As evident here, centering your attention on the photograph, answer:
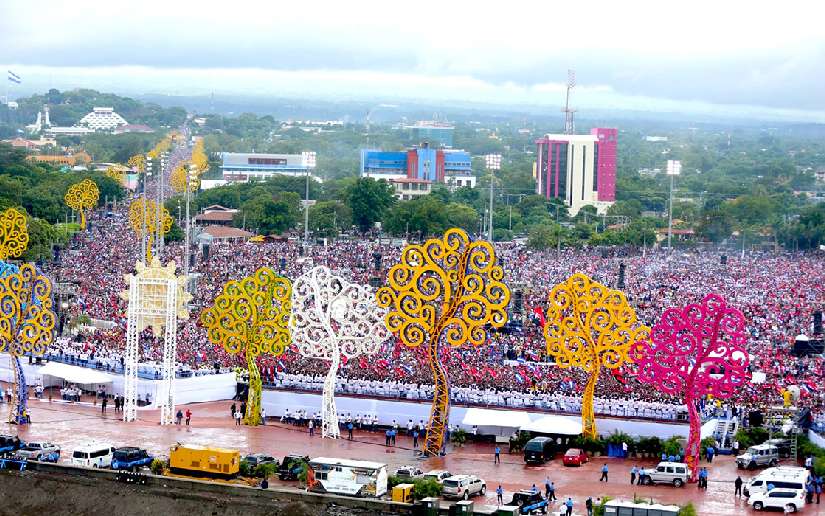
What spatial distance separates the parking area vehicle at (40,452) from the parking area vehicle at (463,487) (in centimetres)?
822

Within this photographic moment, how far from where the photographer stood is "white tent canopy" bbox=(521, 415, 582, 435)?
1205 inches

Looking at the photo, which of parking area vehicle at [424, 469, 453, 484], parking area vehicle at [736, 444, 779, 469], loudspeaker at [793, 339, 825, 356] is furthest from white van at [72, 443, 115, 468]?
loudspeaker at [793, 339, 825, 356]

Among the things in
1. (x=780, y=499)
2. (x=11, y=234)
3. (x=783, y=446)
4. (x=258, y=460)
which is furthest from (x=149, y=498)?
(x=11, y=234)

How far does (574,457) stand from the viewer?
29406mm

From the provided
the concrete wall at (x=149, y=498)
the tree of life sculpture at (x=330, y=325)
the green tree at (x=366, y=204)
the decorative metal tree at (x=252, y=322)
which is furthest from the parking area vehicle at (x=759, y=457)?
the green tree at (x=366, y=204)

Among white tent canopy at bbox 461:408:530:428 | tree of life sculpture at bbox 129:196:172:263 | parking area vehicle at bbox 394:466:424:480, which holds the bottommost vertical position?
parking area vehicle at bbox 394:466:424:480

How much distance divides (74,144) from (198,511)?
14428 cm

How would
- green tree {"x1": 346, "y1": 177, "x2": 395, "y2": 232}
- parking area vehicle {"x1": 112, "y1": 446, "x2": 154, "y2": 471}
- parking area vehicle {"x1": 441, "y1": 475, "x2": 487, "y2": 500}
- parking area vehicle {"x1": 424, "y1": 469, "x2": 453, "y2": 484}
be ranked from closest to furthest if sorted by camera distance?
parking area vehicle {"x1": 441, "y1": 475, "x2": 487, "y2": 500}
parking area vehicle {"x1": 424, "y1": 469, "x2": 453, "y2": 484}
parking area vehicle {"x1": 112, "y1": 446, "x2": 154, "y2": 471}
green tree {"x1": 346, "y1": 177, "x2": 395, "y2": 232}

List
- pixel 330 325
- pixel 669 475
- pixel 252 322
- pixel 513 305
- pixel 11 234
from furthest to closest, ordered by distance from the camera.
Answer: pixel 513 305, pixel 11 234, pixel 252 322, pixel 330 325, pixel 669 475

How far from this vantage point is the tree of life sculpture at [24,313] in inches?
1346

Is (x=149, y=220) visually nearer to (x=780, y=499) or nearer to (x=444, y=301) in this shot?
(x=444, y=301)

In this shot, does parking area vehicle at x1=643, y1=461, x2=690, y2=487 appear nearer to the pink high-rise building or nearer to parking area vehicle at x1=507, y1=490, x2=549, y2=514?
parking area vehicle at x1=507, y1=490, x2=549, y2=514

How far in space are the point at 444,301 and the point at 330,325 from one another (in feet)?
9.27

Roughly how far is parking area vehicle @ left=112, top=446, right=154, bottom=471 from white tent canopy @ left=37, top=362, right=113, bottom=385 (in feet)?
24.0
